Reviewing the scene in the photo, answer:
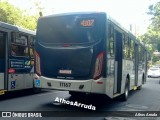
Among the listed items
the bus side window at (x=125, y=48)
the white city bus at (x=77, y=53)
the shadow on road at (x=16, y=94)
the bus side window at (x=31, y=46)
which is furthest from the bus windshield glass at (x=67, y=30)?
the shadow on road at (x=16, y=94)

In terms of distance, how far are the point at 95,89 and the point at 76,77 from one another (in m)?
0.75

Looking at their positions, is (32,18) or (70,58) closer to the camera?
(70,58)

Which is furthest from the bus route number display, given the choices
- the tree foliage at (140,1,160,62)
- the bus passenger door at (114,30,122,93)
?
the tree foliage at (140,1,160,62)

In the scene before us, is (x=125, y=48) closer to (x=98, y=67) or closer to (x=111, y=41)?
(x=111, y=41)

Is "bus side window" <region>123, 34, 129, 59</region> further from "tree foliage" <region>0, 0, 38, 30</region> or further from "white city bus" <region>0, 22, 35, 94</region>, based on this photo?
"tree foliage" <region>0, 0, 38, 30</region>

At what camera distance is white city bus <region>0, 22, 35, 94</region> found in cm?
1185

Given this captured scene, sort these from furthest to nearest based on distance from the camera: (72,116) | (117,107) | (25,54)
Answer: (25,54) → (117,107) → (72,116)

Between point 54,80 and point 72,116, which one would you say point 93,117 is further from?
point 54,80

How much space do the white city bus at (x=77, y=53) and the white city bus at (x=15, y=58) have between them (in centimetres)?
189

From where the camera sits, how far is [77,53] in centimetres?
984

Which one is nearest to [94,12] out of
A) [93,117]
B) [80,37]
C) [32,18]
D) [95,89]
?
[80,37]

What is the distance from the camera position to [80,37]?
9.92m

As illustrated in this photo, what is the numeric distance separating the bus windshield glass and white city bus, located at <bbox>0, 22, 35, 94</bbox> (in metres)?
1.96

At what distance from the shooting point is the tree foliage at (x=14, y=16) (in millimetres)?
35969
